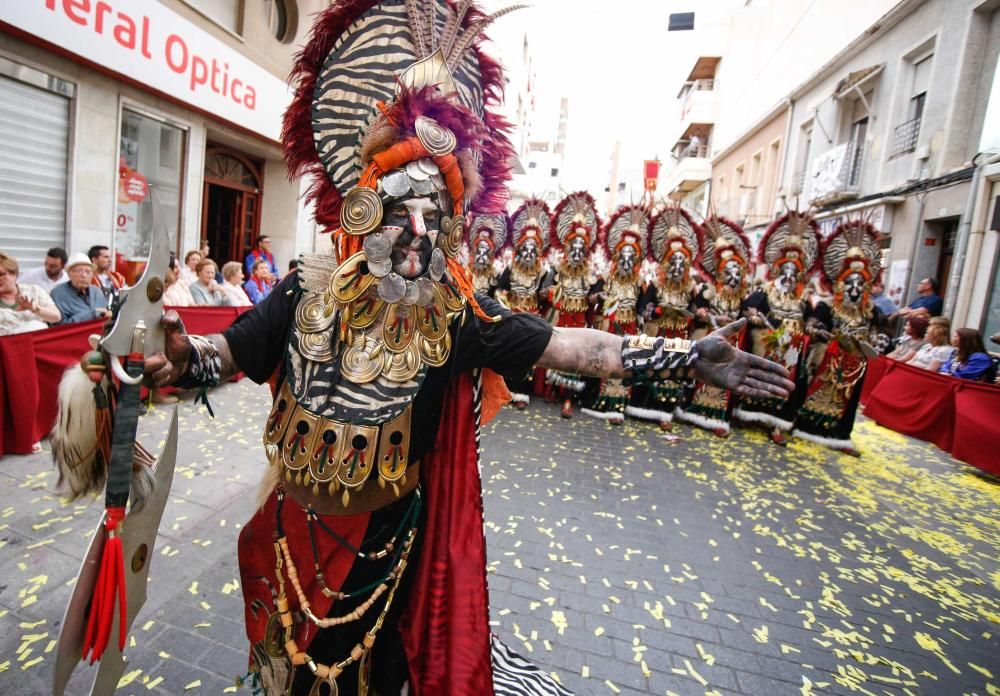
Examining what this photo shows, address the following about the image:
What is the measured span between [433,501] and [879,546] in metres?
4.40

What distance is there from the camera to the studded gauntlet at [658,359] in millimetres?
A: 1686

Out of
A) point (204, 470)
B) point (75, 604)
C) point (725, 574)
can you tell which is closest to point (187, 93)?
point (204, 470)

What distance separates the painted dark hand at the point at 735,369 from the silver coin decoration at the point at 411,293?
36.1 inches

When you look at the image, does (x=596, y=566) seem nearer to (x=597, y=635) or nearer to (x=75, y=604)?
(x=597, y=635)

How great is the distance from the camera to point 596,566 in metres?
3.74

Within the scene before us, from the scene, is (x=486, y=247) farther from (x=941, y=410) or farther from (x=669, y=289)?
(x=941, y=410)

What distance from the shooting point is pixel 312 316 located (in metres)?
1.70

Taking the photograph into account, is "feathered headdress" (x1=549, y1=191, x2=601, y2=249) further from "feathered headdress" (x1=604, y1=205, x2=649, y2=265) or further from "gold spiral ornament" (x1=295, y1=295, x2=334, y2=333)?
"gold spiral ornament" (x1=295, y1=295, x2=334, y2=333)

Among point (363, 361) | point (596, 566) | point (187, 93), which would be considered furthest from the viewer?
point (187, 93)

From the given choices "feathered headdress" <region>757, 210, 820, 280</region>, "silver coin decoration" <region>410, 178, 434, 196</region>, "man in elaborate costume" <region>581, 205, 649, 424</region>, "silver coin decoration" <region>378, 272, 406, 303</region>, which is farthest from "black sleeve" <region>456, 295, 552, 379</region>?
"feathered headdress" <region>757, 210, 820, 280</region>

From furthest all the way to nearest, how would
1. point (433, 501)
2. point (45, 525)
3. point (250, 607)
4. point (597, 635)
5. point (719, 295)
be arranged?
point (719, 295), point (45, 525), point (597, 635), point (433, 501), point (250, 607)

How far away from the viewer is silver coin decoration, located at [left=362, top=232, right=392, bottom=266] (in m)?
1.58

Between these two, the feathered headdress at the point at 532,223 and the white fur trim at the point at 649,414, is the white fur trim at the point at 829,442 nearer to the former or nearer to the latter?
the white fur trim at the point at 649,414

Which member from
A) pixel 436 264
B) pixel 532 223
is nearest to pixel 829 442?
pixel 532 223
